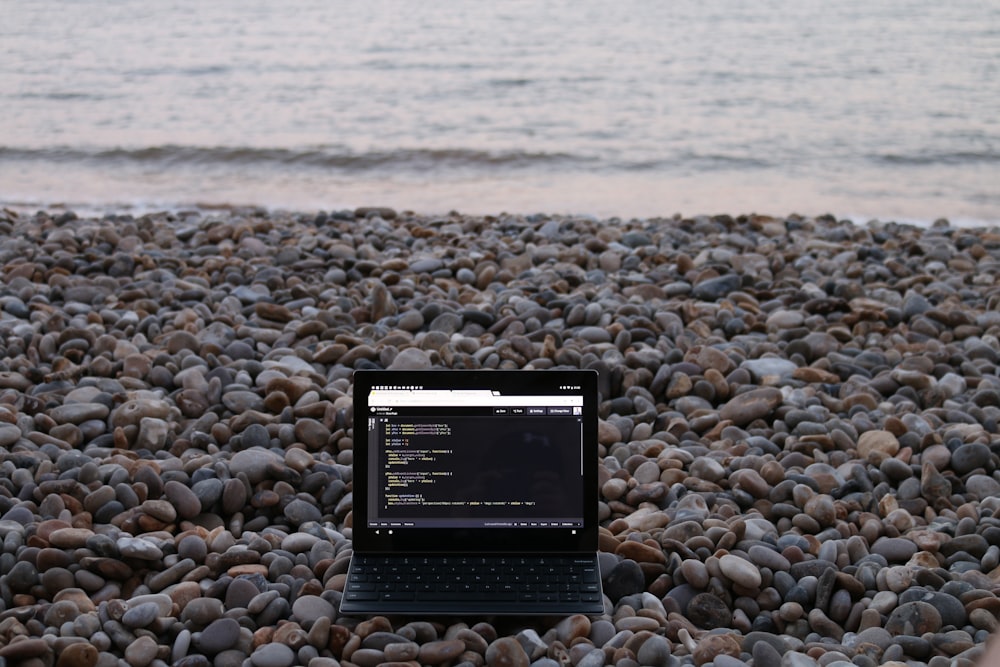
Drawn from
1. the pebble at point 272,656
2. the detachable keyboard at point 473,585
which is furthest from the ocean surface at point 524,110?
the pebble at point 272,656

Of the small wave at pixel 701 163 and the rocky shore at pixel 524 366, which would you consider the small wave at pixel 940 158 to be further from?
Answer: the rocky shore at pixel 524 366

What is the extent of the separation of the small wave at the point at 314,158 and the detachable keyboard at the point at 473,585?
5936mm

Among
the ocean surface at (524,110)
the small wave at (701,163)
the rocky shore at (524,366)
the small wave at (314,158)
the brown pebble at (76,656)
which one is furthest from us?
the small wave at (314,158)

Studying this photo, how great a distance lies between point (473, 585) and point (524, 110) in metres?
7.87

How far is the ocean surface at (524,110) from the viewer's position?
7.07m

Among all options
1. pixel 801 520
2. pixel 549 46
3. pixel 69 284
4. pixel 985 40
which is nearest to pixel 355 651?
pixel 801 520

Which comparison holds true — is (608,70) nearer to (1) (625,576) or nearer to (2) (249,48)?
(2) (249,48)

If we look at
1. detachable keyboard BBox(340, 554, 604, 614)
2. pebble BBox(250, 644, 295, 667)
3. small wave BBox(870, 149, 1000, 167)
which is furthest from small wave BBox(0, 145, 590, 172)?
pebble BBox(250, 644, 295, 667)

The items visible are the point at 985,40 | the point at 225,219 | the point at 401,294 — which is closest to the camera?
the point at 401,294

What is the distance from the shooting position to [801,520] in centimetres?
239

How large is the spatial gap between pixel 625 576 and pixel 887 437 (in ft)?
3.63

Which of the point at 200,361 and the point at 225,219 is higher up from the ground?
the point at 225,219

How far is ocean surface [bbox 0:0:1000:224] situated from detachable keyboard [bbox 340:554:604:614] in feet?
15.0

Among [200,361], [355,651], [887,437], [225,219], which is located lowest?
[355,651]
